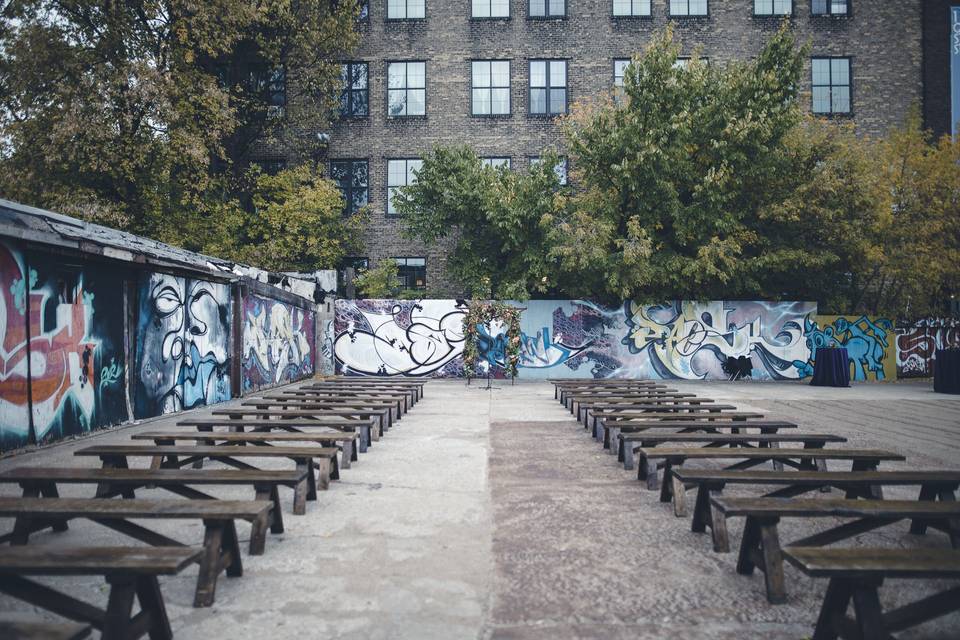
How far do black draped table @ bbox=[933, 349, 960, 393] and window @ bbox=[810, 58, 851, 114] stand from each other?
13629mm

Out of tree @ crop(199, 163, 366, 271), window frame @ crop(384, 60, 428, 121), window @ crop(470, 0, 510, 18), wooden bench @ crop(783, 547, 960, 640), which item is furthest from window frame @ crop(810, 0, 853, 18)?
wooden bench @ crop(783, 547, 960, 640)

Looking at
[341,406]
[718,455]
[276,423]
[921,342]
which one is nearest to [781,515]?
[718,455]

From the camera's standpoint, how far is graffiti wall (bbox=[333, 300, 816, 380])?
66.1 feet

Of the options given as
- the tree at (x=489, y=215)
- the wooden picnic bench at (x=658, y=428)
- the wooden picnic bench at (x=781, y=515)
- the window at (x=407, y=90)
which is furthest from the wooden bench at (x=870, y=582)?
the window at (x=407, y=90)

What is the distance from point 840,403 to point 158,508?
14.3m

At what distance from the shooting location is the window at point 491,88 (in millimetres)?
25656

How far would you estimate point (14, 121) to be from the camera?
19.9m

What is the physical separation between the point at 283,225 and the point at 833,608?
23.4m

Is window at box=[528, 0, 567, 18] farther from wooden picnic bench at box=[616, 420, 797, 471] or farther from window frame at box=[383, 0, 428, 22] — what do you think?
wooden picnic bench at box=[616, 420, 797, 471]

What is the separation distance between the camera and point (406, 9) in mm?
26078

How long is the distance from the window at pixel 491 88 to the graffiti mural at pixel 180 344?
16.0 meters

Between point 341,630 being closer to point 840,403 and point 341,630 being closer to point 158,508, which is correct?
point 158,508

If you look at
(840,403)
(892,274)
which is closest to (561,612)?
(840,403)

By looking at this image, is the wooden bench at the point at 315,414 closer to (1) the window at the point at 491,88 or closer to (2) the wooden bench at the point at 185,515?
(2) the wooden bench at the point at 185,515
